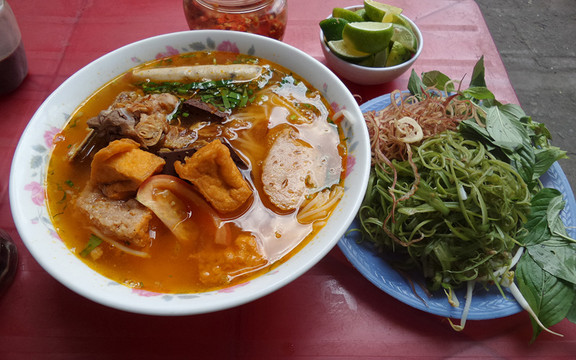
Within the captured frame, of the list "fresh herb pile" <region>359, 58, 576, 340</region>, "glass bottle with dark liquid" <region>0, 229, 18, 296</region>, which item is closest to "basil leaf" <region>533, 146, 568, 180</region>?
"fresh herb pile" <region>359, 58, 576, 340</region>

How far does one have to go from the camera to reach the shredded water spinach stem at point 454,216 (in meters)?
1.81

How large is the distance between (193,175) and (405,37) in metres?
1.64

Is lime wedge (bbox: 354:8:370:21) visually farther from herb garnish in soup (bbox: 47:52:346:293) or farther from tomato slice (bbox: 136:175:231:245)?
tomato slice (bbox: 136:175:231:245)

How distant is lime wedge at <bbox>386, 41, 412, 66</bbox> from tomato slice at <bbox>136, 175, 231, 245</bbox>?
1484mm

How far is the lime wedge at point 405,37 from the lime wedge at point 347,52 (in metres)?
0.26

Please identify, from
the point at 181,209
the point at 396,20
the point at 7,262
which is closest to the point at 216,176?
the point at 181,209

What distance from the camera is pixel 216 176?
1594mm

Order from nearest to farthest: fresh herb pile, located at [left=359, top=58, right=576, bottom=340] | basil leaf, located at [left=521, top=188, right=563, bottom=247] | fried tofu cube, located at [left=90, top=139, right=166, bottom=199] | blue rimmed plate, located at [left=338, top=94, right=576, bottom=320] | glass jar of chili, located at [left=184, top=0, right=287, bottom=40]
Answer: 1. fried tofu cube, located at [left=90, top=139, right=166, bottom=199]
2. blue rimmed plate, located at [left=338, top=94, right=576, bottom=320]
3. fresh herb pile, located at [left=359, top=58, right=576, bottom=340]
4. basil leaf, located at [left=521, top=188, right=563, bottom=247]
5. glass jar of chili, located at [left=184, top=0, right=287, bottom=40]

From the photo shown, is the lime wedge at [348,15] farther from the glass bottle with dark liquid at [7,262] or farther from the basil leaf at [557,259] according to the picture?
the glass bottle with dark liquid at [7,262]

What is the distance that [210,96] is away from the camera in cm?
200

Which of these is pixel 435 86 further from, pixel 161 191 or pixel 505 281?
pixel 161 191

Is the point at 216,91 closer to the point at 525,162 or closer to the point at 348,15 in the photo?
the point at 348,15

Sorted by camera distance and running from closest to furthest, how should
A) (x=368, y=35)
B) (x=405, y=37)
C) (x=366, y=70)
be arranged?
(x=368, y=35)
(x=366, y=70)
(x=405, y=37)

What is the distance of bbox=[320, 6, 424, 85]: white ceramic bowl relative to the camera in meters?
2.29
